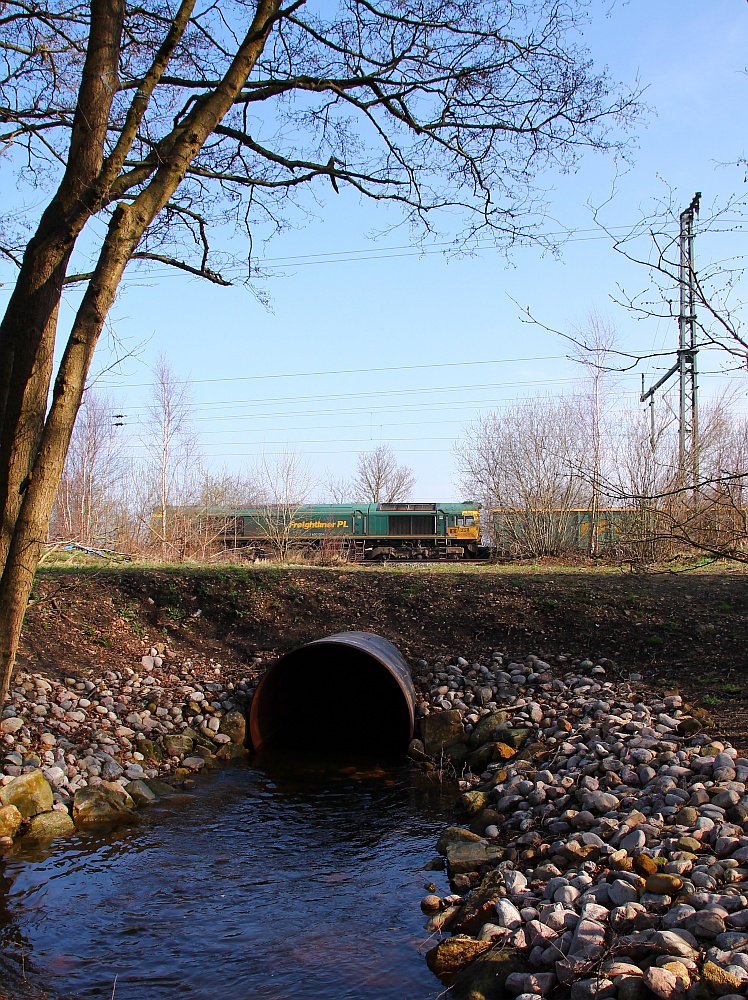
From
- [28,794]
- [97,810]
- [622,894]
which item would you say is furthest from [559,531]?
[622,894]

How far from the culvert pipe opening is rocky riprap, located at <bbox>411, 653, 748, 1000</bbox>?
974mm

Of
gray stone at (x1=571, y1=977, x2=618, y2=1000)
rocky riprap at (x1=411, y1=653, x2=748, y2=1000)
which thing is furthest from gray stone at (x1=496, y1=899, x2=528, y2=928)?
gray stone at (x1=571, y1=977, x2=618, y2=1000)

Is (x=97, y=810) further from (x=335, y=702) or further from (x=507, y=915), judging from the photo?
(x=335, y=702)

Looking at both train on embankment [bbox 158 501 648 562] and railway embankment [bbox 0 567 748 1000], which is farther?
train on embankment [bbox 158 501 648 562]

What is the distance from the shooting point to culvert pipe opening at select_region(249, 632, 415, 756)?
340 inches

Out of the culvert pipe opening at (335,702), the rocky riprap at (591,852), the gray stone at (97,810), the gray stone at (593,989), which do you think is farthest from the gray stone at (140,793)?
the gray stone at (593,989)

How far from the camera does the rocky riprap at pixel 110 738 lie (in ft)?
20.4

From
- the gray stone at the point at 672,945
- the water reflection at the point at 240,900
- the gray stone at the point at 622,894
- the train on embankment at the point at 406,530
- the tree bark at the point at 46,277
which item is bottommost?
the water reflection at the point at 240,900

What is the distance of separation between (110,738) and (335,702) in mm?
3257

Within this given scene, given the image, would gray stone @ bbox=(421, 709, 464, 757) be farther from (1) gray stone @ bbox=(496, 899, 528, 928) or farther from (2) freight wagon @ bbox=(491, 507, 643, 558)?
(2) freight wagon @ bbox=(491, 507, 643, 558)

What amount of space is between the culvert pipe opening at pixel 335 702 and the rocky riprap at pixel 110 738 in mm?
409

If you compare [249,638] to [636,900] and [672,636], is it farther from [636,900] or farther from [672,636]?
[636,900]

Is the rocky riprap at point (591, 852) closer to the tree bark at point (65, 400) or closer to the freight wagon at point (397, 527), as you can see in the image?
the tree bark at point (65, 400)

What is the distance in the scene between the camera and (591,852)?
185 inches
